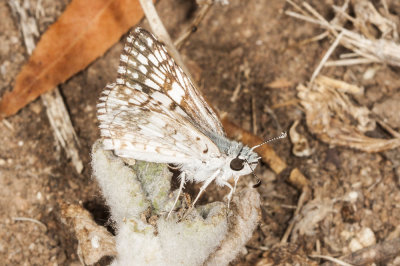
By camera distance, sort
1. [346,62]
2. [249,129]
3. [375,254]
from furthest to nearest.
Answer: [346,62]
[249,129]
[375,254]

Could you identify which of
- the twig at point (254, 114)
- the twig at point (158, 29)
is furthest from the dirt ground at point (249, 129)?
the twig at point (158, 29)

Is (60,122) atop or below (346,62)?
atop

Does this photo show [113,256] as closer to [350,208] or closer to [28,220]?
[28,220]

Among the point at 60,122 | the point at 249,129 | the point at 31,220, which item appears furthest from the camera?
the point at 249,129

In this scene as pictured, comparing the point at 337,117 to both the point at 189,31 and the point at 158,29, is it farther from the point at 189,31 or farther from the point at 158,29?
the point at 158,29

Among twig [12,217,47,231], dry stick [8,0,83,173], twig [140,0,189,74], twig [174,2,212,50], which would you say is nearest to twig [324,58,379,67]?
twig [174,2,212,50]

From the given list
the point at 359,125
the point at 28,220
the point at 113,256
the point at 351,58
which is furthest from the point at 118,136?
the point at 351,58

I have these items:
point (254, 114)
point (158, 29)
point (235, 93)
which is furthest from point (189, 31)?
point (254, 114)
